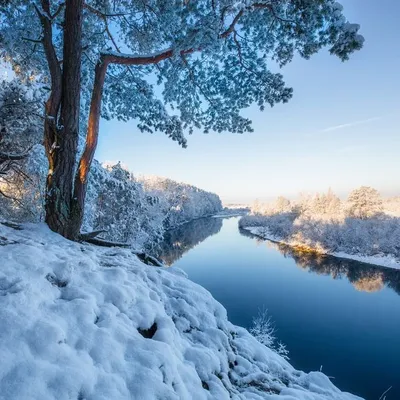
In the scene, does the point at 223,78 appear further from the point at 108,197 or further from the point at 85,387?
the point at 108,197

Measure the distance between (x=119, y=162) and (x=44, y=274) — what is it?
14.0 m

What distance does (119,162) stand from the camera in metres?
15.8

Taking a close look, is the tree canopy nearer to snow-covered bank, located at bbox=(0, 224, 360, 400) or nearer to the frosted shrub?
snow-covered bank, located at bbox=(0, 224, 360, 400)

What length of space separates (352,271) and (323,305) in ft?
39.4

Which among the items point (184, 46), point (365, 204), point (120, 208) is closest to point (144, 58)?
point (184, 46)

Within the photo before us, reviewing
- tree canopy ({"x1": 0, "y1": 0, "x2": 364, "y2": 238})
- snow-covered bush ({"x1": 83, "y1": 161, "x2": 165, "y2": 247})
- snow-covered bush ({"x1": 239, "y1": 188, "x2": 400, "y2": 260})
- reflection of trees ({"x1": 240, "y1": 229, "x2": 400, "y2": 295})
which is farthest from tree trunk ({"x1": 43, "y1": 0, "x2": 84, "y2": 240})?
snow-covered bush ({"x1": 239, "y1": 188, "x2": 400, "y2": 260})

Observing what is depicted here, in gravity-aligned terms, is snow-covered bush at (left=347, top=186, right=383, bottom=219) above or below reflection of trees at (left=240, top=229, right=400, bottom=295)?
above

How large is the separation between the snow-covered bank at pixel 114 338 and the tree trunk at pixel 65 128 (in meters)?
0.52

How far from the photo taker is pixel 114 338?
6.92 feet

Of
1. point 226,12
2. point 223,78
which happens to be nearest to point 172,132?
point 223,78

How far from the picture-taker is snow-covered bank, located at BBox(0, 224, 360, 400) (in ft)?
5.47

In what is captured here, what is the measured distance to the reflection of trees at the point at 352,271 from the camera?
23.8 meters

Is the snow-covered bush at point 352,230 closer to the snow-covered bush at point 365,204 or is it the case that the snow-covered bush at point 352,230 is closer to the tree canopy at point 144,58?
the snow-covered bush at point 365,204

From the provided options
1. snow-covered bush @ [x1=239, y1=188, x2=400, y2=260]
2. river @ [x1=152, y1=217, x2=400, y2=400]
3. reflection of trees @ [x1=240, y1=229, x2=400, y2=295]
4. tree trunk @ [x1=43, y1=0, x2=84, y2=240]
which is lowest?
river @ [x1=152, y1=217, x2=400, y2=400]
